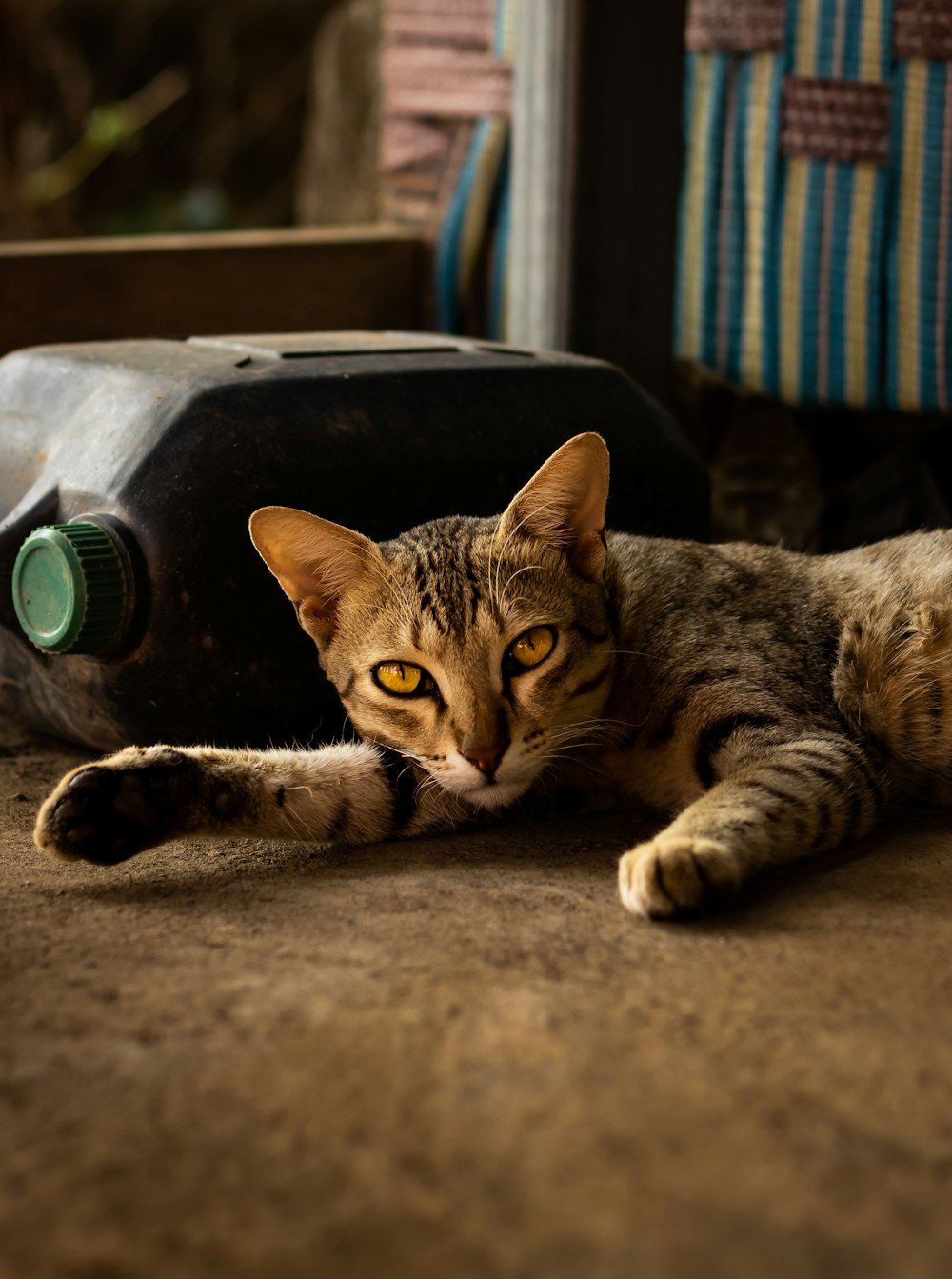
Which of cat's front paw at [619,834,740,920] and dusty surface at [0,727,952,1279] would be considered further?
cat's front paw at [619,834,740,920]

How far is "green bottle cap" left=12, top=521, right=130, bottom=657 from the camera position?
243cm

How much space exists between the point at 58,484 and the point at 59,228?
417 centimetres

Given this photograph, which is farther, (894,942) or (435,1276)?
(894,942)

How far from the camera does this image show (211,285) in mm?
4207

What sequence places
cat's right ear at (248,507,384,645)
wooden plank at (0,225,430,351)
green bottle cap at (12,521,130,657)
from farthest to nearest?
wooden plank at (0,225,430,351) < green bottle cap at (12,521,130,657) < cat's right ear at (248,507,384,645)

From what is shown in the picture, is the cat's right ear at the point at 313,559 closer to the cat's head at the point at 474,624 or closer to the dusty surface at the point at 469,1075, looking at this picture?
the cat's head at the point at 474,624

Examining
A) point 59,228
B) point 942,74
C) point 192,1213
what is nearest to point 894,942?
point 192,1213

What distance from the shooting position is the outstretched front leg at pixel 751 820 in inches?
78.2

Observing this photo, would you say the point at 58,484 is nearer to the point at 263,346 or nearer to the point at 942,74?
the point at 263,346

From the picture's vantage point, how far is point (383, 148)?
4.71m

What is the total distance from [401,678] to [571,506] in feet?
1.39

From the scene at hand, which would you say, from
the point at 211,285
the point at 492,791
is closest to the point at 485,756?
the point at 492,791

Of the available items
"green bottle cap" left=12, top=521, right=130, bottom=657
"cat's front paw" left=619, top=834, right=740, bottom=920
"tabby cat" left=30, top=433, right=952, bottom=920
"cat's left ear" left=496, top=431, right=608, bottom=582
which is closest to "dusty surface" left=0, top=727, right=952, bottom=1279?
"cat's front paw" left=619, top=834, right=740, bottom=920

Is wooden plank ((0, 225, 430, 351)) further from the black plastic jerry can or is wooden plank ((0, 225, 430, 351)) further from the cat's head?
the cat's head
